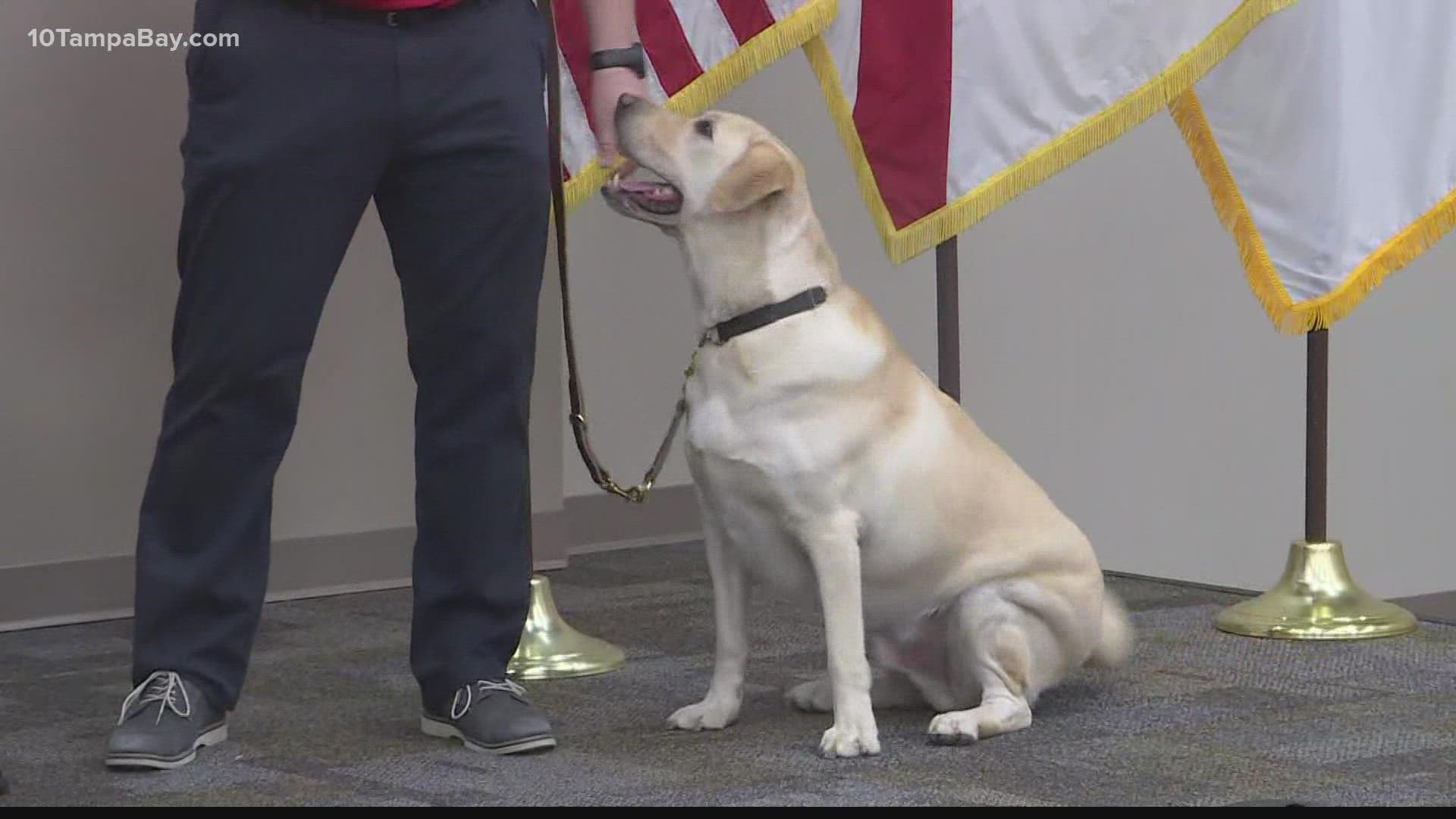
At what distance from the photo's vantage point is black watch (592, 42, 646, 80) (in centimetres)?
266

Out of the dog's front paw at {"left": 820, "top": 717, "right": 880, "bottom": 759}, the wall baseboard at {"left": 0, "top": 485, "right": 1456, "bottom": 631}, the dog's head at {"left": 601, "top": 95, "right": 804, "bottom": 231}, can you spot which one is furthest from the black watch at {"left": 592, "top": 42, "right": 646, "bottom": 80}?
the wall baseboard at {"left": 0, "top": 485, "right": 1456, "bottom": 631}

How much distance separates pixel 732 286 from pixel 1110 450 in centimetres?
313

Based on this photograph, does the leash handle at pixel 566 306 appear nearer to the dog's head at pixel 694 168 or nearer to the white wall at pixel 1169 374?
the dog's head at pixel 694 168

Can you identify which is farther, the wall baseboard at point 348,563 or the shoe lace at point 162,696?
the wall baseboard at point 348,563

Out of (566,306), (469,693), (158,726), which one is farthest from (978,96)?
(158,726)

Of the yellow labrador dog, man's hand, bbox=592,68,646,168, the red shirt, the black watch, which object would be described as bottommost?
the yellow labrador dog

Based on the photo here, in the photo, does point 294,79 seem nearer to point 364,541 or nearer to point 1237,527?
point 364,541

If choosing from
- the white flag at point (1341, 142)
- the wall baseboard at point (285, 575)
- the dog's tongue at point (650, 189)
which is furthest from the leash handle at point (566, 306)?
the white flag at point (1341, 142)

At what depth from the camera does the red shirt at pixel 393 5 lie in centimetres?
239

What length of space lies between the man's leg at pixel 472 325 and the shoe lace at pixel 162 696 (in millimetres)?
331

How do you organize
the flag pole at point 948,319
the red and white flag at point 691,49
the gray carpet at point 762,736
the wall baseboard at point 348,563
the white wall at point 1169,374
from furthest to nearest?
the white wall at point 1169,374 < the wall baseboard at point 348,563 < the flag pole at point 948,319 < the red and white flag at point 691,49 < the gray carpet at point 762,736

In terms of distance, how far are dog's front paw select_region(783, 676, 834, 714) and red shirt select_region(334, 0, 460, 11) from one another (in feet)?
3.60

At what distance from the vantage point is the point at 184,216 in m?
2.44

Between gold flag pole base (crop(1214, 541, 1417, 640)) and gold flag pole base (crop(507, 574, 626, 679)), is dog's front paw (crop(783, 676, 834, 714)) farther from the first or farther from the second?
gold flag pole base (crop(1214, 541, 1417, 640))
